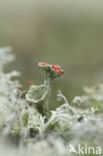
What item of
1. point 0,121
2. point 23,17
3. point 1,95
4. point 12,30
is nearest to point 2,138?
point 0,121

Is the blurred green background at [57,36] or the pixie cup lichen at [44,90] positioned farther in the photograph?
the blurred green background at [57,36]

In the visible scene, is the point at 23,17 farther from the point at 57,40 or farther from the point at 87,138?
the point at 87,138

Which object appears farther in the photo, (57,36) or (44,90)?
(57,36)

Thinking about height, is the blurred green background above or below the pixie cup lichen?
above

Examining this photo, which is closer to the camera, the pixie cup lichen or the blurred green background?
the pixie cup lichen

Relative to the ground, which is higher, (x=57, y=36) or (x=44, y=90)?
(x=57, y=36)

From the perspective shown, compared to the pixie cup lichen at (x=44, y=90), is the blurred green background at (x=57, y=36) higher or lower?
higher
